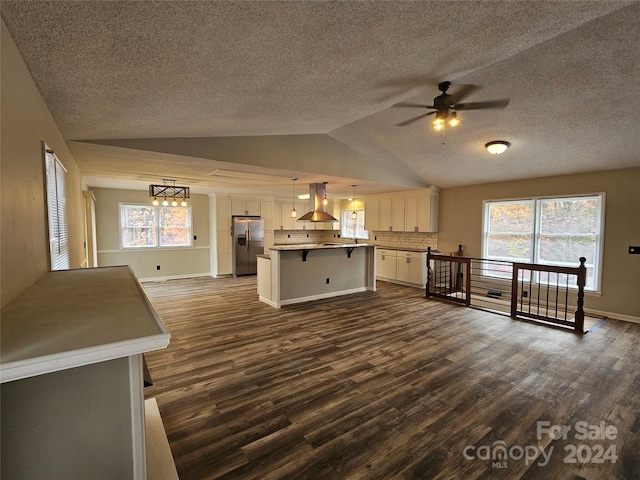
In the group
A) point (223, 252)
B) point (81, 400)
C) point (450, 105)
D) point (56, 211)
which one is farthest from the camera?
point (223, 252)

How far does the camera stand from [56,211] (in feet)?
8.10

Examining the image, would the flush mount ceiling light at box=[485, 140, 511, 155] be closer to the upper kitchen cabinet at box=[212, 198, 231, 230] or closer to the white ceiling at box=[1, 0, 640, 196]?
the white ceiling at box=[1, 0, 640, 196]

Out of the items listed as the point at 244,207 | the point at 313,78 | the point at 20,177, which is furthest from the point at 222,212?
the point at 20,177

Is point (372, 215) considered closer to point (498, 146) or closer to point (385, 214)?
point (385, 214)

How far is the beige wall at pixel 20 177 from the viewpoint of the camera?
4.32ft

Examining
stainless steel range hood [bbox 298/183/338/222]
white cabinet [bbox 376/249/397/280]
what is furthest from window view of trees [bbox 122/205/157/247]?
white cabinet [bbox 376/249/397/280]

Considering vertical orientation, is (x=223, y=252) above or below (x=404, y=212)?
below

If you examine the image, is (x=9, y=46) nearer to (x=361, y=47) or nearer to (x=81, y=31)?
(x=81, y=31)

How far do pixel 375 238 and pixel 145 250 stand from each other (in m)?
6.12

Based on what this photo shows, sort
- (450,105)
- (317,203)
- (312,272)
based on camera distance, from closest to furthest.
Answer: (450,105) → (312,272) → (317,203)

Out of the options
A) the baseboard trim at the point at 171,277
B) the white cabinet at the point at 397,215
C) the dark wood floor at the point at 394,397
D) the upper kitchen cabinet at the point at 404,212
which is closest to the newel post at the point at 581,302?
the dark wood floor at the point at 394,397

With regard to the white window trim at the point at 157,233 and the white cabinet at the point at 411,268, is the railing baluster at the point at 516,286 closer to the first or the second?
the white cabinet at the point at 411,268

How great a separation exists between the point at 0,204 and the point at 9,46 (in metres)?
0.74

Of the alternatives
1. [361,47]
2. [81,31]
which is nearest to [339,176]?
[361,47]
